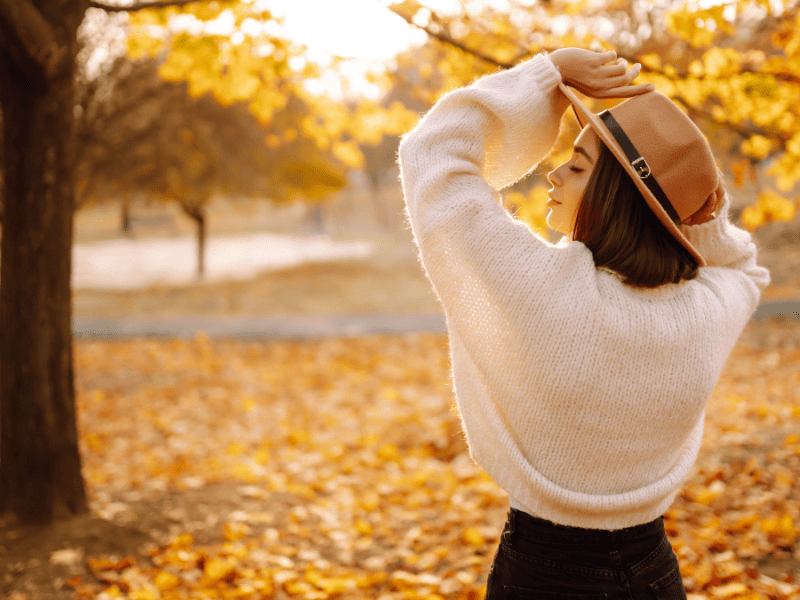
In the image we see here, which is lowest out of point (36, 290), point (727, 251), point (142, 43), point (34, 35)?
point (36, 290)

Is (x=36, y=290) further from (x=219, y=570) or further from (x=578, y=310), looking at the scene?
(x=578, y=310)

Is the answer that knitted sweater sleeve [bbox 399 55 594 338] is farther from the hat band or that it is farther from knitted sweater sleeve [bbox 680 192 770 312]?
knitted sweater sleeve [bbox 680 192 770 312]

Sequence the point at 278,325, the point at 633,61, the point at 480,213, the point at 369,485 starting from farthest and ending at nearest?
1. the point at 278,325
2. the point at 369,485
3. the point at 633,61
4. the point at 480,213

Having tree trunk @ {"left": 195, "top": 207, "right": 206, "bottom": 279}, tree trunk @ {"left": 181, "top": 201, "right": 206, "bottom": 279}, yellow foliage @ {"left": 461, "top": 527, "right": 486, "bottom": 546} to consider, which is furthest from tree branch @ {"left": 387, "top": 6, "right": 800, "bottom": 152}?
tree trunk @ {"left": 195, "top": 207, "right": 206, "bottom": 279}

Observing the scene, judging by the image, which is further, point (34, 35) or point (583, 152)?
point (34, 35)

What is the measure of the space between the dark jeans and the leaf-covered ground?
1463 mm

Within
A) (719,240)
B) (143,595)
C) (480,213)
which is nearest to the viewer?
(480,213)

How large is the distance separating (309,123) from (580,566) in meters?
4.75

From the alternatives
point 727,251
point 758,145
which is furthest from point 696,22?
point 727,251

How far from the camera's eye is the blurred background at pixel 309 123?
3.49 m

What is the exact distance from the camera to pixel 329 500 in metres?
4.25

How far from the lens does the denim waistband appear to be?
150cm

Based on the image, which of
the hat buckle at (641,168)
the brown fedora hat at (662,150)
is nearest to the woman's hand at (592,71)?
the brown fedora hat at (662,150)

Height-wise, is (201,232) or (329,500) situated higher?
(201,232)
